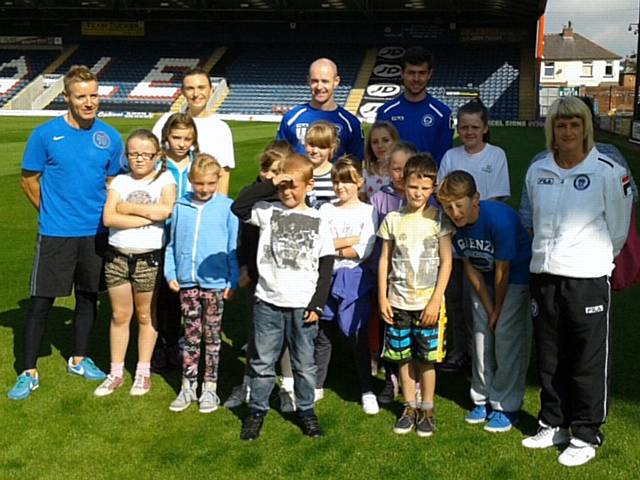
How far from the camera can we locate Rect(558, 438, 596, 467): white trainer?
344 cm

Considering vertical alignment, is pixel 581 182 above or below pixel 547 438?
above

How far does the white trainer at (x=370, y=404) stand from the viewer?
13.4 feet

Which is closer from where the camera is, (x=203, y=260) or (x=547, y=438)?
(x=547, y=438)

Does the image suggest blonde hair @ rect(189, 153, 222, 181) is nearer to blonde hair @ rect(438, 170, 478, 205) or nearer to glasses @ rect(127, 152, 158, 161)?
glasses @ rect(127, 152, 158, 161)

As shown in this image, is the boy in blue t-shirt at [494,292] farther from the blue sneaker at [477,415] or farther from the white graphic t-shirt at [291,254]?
the white graphic t-shirt at [291,254]

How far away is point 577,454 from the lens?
11.4ft

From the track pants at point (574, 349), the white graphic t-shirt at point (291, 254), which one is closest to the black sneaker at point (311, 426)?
the white graphic t-shirt at point (291, 254)

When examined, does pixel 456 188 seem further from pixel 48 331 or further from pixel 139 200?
pixel 48 331

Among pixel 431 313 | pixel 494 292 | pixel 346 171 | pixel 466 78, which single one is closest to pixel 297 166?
pixel 346 171

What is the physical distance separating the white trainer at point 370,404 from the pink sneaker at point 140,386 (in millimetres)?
1330

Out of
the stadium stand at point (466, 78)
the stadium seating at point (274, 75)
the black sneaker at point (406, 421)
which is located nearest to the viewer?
the black sneaker at point (406, 421)

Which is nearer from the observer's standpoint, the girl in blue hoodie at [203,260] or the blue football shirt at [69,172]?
the girl in blue hoodie at [203,260]

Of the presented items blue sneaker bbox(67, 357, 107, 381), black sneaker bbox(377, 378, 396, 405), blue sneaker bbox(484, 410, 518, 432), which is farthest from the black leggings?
blue sneaker bbox(484, 410, 518, 432)

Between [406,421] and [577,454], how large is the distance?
872 mm
